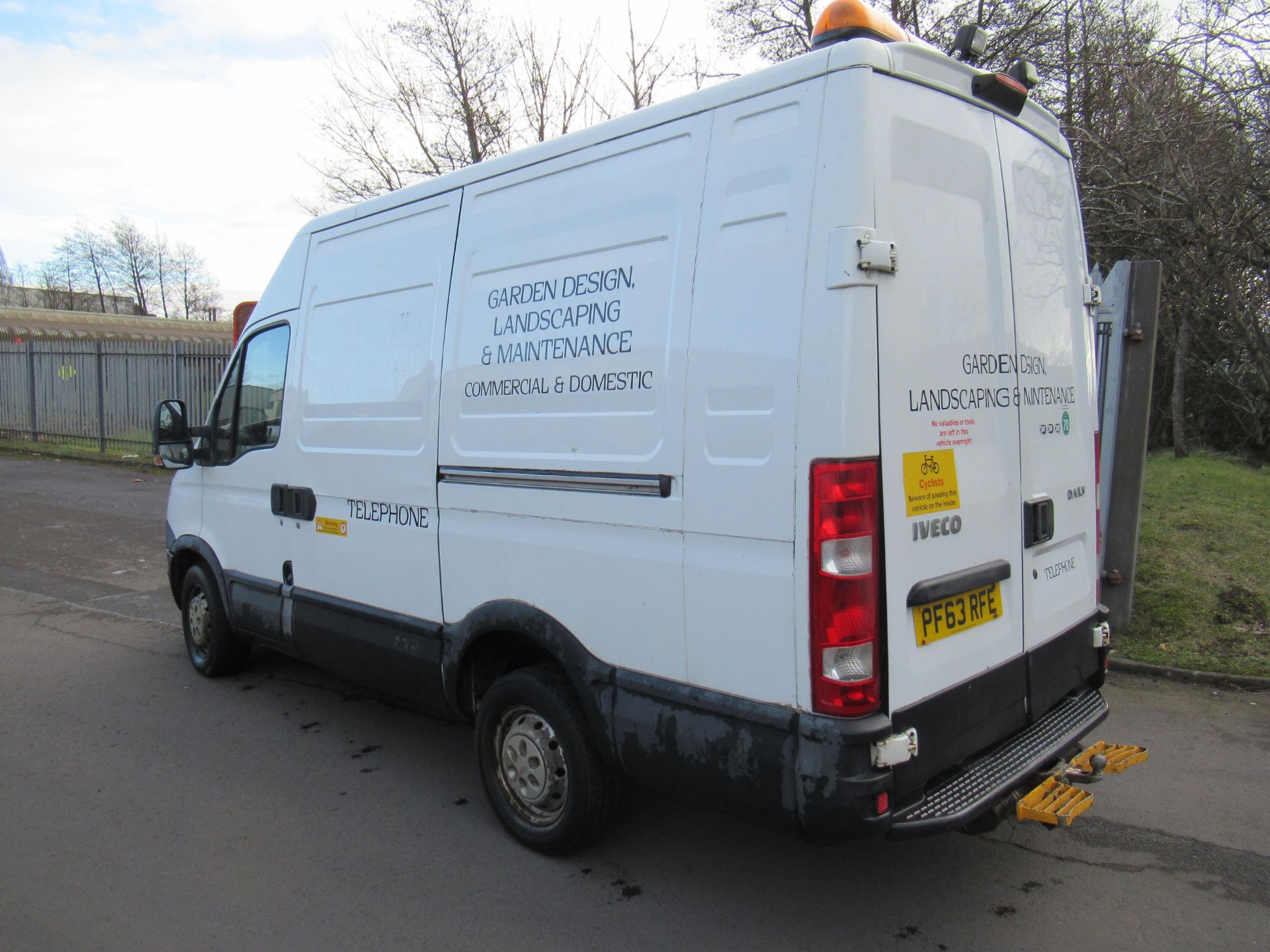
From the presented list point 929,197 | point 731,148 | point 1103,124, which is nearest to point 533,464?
point 731,148

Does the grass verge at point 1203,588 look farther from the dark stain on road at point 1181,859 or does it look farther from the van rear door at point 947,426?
the van rear door at point 947,426

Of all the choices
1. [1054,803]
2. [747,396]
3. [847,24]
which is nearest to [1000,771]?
[1054,803]

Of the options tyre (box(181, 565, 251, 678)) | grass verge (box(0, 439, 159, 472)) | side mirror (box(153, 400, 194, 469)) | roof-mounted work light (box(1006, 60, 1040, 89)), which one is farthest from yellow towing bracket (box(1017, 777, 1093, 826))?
grass verge (box(0, 439, 159, 472))

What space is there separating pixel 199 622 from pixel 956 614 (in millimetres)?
4714

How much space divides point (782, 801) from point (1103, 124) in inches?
Result: 335

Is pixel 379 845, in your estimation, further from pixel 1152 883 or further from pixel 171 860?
pixel 1152 883

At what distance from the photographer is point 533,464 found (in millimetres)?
3379

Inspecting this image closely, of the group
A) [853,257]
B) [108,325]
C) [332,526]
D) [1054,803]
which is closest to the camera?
[853,257]

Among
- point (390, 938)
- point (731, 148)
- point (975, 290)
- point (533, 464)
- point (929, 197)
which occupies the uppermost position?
point (731, 148)

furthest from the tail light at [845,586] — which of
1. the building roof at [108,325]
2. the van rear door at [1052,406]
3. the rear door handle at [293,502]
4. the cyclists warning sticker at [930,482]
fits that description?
the building roof at [108,325]

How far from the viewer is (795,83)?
268 centimetres

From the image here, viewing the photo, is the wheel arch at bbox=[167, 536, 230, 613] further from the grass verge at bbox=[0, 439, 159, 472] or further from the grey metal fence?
the grass verge at bbox=[0, 439, 159, 472]

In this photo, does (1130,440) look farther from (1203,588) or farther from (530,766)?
(530,766)

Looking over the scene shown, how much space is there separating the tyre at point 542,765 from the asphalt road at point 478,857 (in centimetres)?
14
